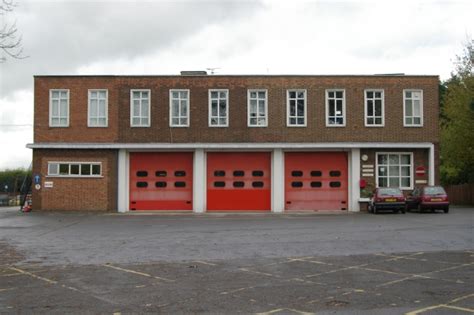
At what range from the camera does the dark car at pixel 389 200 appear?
98.0 ft

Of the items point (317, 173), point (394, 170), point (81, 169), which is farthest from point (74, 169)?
point (394, 170)

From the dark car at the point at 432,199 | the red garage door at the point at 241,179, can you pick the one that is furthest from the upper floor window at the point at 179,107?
the dark car at the point at 432,199

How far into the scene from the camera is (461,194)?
45219 millimetres

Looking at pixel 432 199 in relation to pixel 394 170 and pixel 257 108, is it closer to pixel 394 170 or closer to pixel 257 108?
pixel 394 170

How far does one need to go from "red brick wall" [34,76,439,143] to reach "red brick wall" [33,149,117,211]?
89cm

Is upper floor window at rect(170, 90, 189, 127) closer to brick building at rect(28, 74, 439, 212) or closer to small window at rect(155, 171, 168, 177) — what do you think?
brick building at rect(28, 74, 439, 212)

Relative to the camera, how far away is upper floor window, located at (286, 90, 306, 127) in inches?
1299

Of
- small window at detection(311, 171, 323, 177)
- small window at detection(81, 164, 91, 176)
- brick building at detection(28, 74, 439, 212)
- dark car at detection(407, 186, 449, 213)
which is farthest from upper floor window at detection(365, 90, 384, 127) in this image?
small window at detection(81, 164, 91, 176)

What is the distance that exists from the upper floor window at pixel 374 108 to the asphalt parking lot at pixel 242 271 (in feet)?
43.3

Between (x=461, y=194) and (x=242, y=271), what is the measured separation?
123 feet

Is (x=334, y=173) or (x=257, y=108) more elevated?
(x=257, y=108)

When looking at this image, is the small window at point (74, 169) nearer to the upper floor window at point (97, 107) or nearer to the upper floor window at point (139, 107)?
the upper floor window at point (97, 107)

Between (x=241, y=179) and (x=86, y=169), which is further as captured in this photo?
(x=241, y=179)

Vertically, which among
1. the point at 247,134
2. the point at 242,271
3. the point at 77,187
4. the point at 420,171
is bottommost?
the point at 242,271
